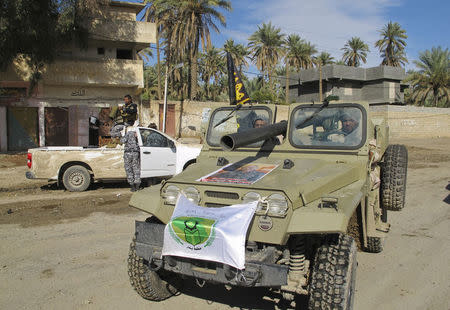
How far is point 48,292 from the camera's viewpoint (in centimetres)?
409

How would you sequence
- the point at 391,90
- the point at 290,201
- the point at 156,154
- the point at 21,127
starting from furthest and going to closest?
1. the point at 391,90
2. the point at 21,127
3. the point at 156,154
4. the point at 290,201

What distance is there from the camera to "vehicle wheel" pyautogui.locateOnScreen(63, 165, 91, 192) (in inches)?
382

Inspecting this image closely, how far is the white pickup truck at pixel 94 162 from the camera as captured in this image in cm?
941

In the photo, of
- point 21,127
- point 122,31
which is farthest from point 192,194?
point 122,31

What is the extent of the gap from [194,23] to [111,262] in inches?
949

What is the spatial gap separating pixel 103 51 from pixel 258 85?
20.5m

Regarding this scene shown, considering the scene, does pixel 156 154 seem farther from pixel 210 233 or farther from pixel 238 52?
pixel 238 52

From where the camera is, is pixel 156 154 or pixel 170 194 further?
Result: pixel 156 154

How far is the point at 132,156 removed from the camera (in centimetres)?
881

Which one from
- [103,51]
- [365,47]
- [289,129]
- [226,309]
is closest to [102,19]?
[103,51]

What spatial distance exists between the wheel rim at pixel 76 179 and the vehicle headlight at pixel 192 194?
687 cm

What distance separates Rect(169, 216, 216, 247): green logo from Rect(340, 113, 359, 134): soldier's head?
7.37ft

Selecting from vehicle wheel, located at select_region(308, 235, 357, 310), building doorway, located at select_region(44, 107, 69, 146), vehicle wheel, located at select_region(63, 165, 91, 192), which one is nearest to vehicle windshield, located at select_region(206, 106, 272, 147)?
vehicle wheel, located at select_region(308, 235, 357, 310)

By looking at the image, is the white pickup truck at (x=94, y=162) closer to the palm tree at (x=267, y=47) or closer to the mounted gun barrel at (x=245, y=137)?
the mounted gun barrel at (x=245, y=137)
